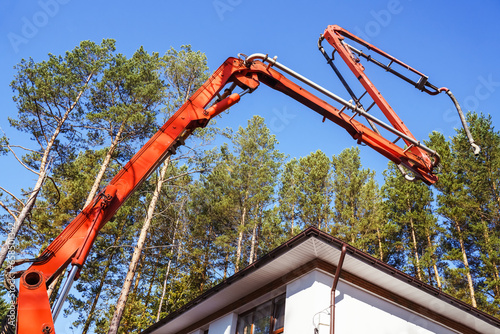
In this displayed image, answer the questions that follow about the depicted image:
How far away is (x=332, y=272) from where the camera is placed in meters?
9.02

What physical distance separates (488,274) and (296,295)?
17.4m

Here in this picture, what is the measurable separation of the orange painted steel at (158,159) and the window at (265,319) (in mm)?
4499

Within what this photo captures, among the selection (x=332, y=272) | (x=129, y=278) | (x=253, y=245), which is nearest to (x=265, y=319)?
(x=332, y=272)

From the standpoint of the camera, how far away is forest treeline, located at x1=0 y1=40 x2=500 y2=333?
18609 millimetres

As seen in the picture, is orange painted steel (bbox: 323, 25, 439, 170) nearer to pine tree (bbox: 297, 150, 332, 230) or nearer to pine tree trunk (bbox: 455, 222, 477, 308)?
pine tree trunk (bbox: 455, 222, 477, 308)

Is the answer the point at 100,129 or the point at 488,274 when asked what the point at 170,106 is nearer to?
the point at 100,129

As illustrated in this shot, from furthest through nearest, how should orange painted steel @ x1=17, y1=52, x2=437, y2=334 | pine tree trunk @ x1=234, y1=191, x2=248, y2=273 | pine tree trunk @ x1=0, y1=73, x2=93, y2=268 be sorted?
1. pine tree trunk @ x1=234, y1=191, x2=248, y2=273
2. pine tree trunk @ x1=0, y1=73, x2=93, y2=268
3. orange painted steel @ x1=17, y1=52, x2=437, y2=334

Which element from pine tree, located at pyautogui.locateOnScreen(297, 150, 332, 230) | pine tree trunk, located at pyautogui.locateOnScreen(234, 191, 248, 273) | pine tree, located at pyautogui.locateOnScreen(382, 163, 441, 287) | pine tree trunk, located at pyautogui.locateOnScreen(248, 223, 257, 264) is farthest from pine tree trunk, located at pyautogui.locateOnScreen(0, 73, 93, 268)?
pine tree, located at pyautogui.locateOnScreen(382, 163, 441, 287)

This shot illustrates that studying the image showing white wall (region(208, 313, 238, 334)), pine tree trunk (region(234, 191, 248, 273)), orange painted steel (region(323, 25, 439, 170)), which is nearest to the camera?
orange painted steel (region(323, 25, 439, 170))

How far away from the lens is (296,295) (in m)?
8.89

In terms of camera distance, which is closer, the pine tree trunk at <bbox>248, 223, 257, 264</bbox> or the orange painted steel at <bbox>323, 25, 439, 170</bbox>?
the orange painted steel at <bbox>323, 25, 439, 170</bbox>

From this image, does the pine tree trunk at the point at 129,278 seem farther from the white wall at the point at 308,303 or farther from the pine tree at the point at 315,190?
the pine tree at the point at 315,190

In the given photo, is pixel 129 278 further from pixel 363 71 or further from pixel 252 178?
pixel 252 178

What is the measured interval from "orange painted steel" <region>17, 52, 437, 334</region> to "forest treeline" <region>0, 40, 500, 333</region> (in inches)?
361
